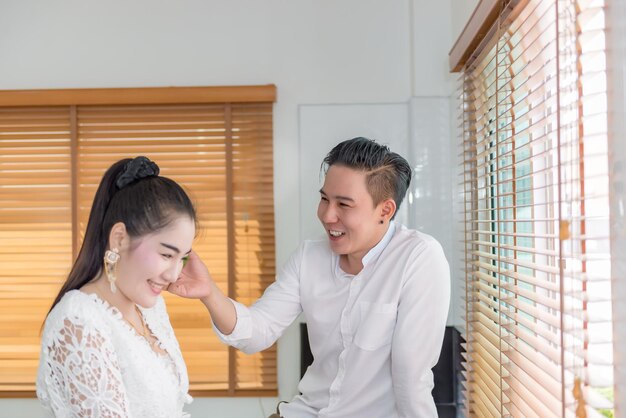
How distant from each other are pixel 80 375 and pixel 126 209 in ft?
1.13

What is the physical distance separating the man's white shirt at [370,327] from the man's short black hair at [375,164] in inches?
5.1

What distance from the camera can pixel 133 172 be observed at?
150cm

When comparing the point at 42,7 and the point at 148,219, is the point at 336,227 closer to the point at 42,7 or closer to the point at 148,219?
the point at 148,219

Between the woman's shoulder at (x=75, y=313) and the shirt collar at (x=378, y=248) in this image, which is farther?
the shirt collar at (x=378, y=248)

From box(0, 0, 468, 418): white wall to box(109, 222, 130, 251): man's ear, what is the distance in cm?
178

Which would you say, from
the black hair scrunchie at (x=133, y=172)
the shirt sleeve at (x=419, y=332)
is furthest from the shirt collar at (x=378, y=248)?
the black hair scrunchie at (x=133, y=172)

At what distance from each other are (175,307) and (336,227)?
1.49 meters

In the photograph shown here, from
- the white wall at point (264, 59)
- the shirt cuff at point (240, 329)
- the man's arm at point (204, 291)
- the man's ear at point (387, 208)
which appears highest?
the white wall at point (264, 59)

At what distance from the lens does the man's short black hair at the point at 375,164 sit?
1995 mm

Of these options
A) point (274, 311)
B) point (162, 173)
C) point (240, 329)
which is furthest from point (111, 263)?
point (162, 173)

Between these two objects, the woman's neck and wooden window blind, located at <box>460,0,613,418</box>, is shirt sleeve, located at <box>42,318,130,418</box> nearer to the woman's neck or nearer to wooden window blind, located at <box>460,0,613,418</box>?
the woman's neck

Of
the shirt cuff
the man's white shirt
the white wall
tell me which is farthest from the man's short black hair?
the white wall

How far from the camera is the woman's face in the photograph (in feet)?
4.85

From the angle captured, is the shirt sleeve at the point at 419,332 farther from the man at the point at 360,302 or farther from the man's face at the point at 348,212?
the man's face at the point at 348,212
